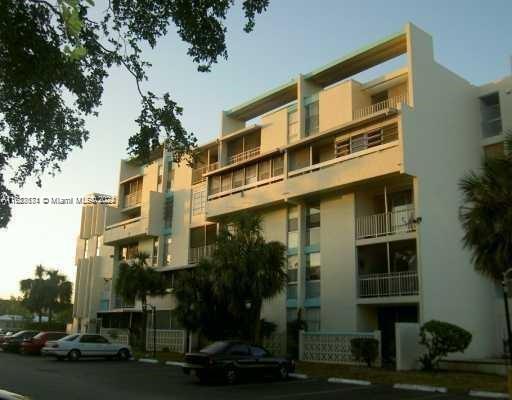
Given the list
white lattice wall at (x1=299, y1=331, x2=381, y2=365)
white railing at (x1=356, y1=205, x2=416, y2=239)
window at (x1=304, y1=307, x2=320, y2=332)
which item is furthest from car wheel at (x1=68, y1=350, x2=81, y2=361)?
white railing at (x1=356, y1=205, x2=416, y2=239)

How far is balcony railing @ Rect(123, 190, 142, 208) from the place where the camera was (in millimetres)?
48875

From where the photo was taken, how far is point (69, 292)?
67188mm

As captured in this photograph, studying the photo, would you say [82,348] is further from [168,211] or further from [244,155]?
[244,155]

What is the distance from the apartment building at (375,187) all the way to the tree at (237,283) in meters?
4.27

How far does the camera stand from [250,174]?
35250mm

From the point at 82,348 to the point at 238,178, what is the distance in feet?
43.8

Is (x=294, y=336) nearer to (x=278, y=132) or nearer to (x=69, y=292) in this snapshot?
(x=278, y=132)

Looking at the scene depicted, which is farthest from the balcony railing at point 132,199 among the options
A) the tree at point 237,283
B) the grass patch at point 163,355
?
the tree at point 237,283

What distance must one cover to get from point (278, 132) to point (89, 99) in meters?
21.9

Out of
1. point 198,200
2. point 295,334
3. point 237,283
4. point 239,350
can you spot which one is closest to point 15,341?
point 198,200

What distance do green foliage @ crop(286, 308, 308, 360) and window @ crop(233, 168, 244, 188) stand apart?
9664 millimetres

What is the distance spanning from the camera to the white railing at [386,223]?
87.5 feet

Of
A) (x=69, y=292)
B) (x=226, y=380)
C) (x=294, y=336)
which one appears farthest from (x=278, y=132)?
(x=69, y=292)

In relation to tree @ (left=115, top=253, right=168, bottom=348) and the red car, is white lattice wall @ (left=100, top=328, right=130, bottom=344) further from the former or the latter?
the red car
